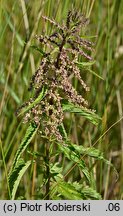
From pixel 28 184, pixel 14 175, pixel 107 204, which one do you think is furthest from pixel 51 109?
pixel 28 184

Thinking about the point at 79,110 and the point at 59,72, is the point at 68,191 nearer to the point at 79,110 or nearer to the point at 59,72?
the point at 79,110

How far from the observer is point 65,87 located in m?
1.22

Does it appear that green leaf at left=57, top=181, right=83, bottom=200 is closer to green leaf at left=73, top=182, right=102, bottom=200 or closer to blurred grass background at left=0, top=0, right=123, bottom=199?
green leaf at left=73, top=182, right=102, bottom=200

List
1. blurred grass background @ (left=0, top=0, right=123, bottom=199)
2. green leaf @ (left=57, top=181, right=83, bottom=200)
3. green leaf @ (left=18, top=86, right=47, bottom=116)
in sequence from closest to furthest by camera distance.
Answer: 1. green leaf @ (left=18, top=86, right=47, bottom=116)
2. green leaf @ (left=57, top=181, right=83, bottom=200)
3. blurred grass background @ (left=0, top=0, right=123, bottom=199)

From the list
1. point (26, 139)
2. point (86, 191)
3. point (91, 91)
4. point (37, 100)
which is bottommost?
point (86, 191)

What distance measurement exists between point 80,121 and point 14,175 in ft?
3.65

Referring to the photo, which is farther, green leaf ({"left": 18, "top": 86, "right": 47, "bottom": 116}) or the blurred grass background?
the blurred grass background

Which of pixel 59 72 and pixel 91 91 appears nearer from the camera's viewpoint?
pixel 59 72

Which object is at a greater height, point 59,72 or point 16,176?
point 59,72

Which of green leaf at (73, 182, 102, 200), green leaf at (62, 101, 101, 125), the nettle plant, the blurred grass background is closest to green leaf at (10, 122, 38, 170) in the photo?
the nettle plant

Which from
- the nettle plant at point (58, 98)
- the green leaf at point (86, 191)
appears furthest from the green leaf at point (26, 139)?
the green leaf at point (86, 191)

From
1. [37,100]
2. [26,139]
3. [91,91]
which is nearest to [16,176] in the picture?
[26,139]

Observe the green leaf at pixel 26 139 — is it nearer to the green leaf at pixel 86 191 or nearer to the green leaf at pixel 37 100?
the green leaf at pixel 37 100

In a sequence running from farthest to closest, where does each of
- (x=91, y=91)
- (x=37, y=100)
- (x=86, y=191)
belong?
(x=91, y=91), (x=86, y=191), (x=37, y=100)
